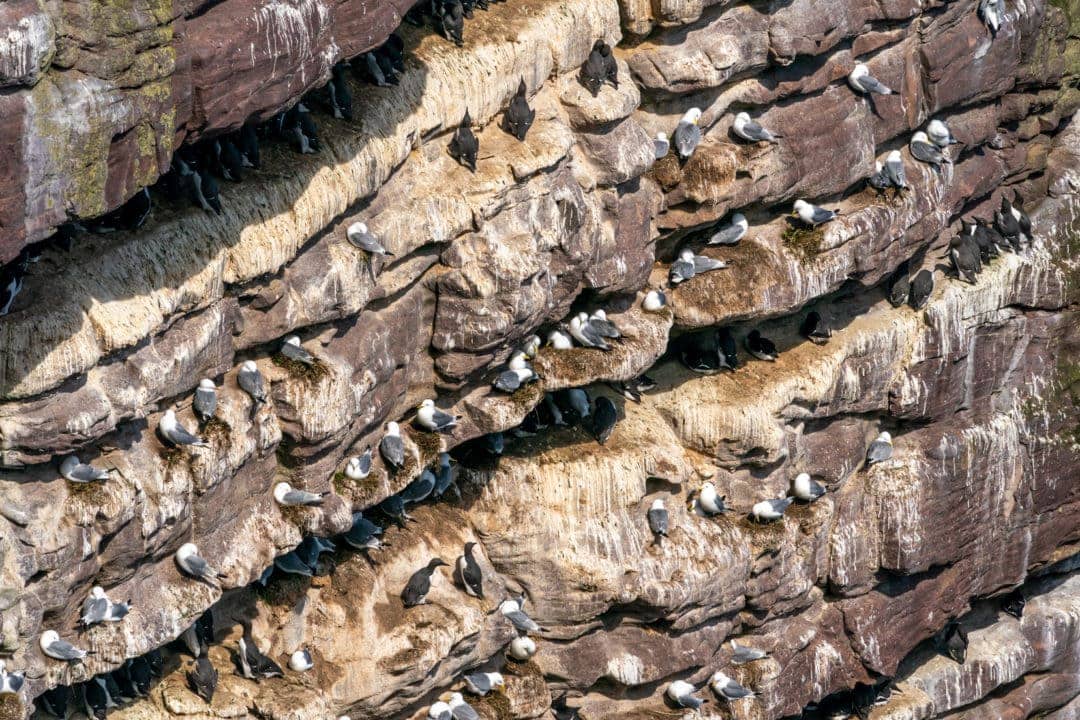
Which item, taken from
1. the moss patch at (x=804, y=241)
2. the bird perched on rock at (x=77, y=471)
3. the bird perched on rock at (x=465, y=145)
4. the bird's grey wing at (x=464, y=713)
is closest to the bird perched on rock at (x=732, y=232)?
the moss patch at (x=804, y=241)

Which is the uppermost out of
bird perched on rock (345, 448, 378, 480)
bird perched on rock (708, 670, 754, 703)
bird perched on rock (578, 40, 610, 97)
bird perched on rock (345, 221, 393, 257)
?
bird perched on rock (578, 40, 610, 97)

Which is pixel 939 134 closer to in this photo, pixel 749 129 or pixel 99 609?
pixel 749 129

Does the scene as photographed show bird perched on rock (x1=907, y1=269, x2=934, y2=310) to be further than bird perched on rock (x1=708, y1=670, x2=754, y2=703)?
Yes

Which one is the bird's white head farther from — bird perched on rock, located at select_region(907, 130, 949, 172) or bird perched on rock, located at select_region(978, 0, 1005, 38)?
bird perched on rock, located at select_region(978, 0, 1005, 38)

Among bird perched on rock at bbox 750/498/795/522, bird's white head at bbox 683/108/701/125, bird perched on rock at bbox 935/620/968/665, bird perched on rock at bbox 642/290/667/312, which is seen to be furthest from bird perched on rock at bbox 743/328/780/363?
bird perched on rock at bbox 935/620/968/665

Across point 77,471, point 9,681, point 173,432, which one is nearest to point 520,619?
point 173,432

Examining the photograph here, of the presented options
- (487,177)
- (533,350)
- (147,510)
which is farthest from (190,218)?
(533,350)

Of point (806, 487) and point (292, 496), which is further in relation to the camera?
point (806, 487)
